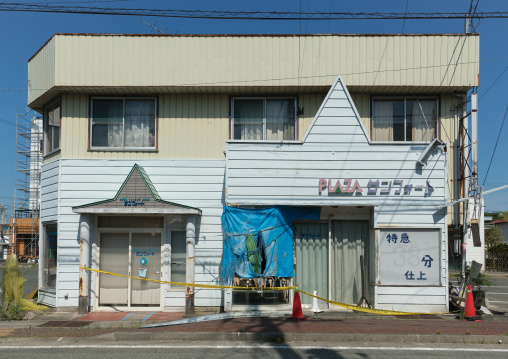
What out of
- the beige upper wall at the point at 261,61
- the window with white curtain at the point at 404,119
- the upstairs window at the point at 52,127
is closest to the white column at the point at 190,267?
the beige upper wall at the point at 261,61

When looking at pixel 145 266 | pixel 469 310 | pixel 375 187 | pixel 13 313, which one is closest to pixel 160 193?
pixel 145 266

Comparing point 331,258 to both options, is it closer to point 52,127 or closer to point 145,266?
point 145,266

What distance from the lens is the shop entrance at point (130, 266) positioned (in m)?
13.0

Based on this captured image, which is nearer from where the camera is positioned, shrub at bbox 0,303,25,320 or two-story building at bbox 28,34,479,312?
shrub at bbox 0,303,25,320

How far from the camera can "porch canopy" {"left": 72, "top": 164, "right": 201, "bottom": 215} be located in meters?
12.1

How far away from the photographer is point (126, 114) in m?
13.4

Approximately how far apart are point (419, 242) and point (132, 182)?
750 centimetres

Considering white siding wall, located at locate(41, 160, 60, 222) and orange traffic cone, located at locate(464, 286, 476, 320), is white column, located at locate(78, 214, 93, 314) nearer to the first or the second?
white siding wall, located at locate(41, 160, 60, 222)

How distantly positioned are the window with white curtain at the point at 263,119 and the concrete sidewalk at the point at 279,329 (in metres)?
4.84

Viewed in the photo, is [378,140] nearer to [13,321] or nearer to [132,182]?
[132,182]

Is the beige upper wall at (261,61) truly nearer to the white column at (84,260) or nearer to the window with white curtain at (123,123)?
the window with white curtain at (123,123)

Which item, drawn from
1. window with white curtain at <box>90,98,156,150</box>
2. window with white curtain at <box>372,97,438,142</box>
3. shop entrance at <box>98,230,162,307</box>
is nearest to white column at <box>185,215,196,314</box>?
shop entrance at <box>98,230,162,307</box>

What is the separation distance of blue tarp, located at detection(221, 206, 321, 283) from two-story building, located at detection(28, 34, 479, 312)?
0.04m

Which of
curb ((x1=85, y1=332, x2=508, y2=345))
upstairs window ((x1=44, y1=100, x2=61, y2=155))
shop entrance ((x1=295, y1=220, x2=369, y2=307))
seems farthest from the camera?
upstairs window ((x1=44, y1=100, x2=61, y2=155))
